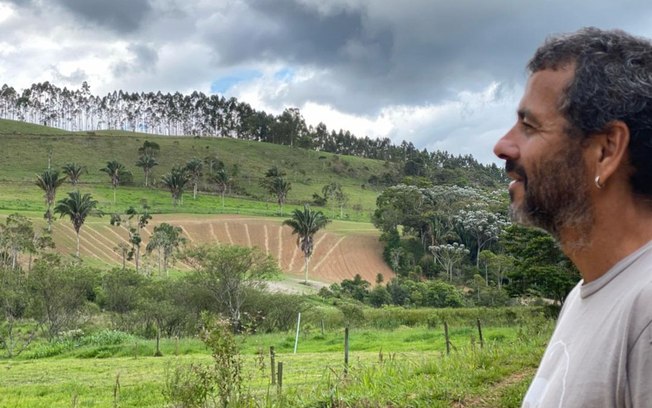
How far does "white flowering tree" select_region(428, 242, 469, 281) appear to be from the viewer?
186 ft

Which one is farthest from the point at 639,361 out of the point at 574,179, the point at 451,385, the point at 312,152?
the point at 312,152

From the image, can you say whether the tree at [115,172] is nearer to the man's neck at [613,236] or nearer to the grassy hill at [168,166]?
the grassy hill at [168,166]

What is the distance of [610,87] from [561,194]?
9.8 inches

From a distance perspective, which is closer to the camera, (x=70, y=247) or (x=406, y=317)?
(x=406, y=317)

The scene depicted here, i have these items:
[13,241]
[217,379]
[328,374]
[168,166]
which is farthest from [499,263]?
[168,166]

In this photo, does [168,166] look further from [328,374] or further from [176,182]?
[328,374]

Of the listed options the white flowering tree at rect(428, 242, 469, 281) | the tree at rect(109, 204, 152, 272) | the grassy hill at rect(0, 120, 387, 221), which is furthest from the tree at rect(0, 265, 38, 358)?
the white flowering tree at rect(428, 242, 469, 281)

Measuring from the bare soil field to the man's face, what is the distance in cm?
5875

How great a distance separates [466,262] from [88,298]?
3796cm

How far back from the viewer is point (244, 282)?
3344 centimetres

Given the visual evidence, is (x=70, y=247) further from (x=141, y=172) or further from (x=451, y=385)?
(x=451, y=385)

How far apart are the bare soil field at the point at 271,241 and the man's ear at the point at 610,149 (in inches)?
2320

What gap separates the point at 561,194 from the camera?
4.28 feet

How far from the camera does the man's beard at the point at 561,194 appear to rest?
4.18ft
